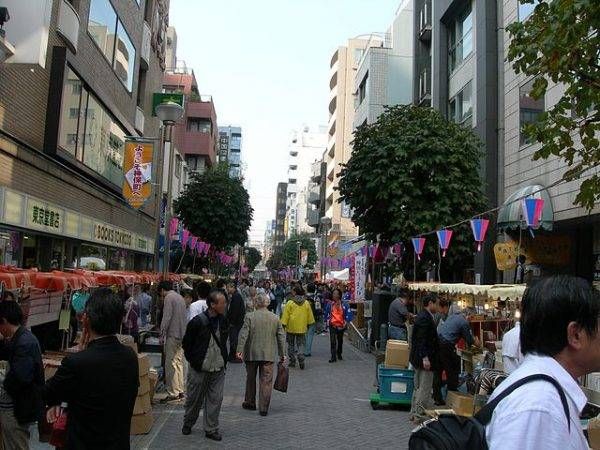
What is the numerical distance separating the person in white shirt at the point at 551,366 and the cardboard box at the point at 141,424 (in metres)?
6.71

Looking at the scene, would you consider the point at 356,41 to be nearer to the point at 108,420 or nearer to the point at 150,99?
the point at 150,99

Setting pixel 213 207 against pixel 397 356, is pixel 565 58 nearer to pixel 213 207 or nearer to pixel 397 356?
pixel 397 356

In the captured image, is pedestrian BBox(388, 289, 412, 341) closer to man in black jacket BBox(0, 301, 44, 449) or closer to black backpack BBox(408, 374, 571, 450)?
man in black jacket BBox(0, 301, 44, 449)

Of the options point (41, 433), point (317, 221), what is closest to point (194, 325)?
point (41, 433)

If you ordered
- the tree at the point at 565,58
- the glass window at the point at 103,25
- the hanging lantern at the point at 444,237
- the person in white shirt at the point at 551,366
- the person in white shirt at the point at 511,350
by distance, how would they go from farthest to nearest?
1. the glass window at the point at 103,25
2. the hanging lantern at the point at 444,237
3. the person in white shirt at the point at 511,350
4. the tree at the point at 565,58
5. the person in white shirt at the point at 551,366

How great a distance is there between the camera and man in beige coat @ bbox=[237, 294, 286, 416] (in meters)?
9.46

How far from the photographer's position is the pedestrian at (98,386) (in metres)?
3.61

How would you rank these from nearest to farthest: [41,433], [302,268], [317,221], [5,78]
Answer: [41,433] → [5,78] → [302,268] → [317,221]

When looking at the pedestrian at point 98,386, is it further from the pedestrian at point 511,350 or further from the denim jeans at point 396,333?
the denim jeans at point 396,333

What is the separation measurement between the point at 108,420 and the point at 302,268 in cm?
7716

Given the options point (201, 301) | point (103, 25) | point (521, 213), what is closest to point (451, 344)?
point (201, 301)

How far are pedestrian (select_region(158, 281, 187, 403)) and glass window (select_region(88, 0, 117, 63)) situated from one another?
1050 cm

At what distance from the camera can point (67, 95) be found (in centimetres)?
1506

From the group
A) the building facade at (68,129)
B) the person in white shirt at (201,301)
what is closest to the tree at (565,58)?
the person in white shirt at (201,301)
